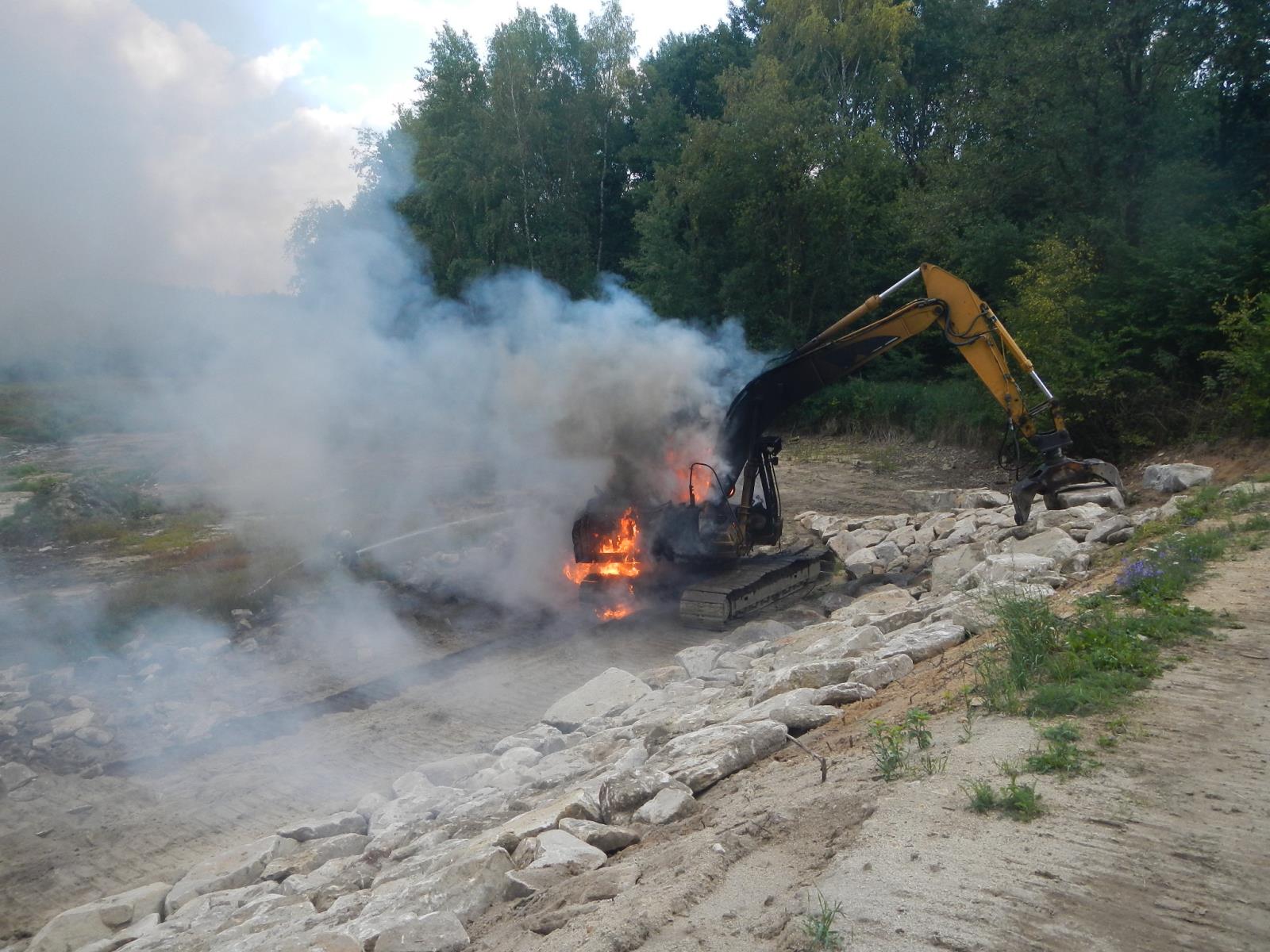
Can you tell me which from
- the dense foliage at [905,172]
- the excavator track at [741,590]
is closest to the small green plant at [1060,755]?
the excavator track at [741,590]

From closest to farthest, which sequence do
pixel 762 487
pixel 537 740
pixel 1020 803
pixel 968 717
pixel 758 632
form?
pixel 1020 803, pixel 968 717, pixel 537 740, pixel 758 632, pixel 762 487

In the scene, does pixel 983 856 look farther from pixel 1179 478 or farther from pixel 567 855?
pixel 1179 478

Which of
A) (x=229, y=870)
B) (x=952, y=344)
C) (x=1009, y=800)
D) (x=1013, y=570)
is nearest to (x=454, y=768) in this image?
(x=229, y=870)

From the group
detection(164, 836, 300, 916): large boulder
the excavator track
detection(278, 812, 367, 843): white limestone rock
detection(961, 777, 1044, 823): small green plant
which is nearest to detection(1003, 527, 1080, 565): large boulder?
the excavator track

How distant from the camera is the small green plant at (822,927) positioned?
11.7 feet

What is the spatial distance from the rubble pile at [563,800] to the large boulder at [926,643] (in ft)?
0.07

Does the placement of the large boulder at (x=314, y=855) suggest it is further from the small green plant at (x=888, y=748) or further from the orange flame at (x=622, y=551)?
the orange flame at (x=622, y=551)

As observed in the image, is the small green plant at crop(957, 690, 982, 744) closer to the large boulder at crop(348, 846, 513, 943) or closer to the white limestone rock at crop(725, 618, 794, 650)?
the large boulder at crop(348, 846, 513, 943)

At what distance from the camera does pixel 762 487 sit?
1395 centimetres

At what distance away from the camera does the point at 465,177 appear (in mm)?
29250

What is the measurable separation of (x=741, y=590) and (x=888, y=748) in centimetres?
721

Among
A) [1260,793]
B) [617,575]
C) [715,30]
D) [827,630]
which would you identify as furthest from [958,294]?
[715,30]

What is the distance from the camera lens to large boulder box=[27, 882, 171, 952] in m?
6.47

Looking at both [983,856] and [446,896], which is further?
[446,896]
